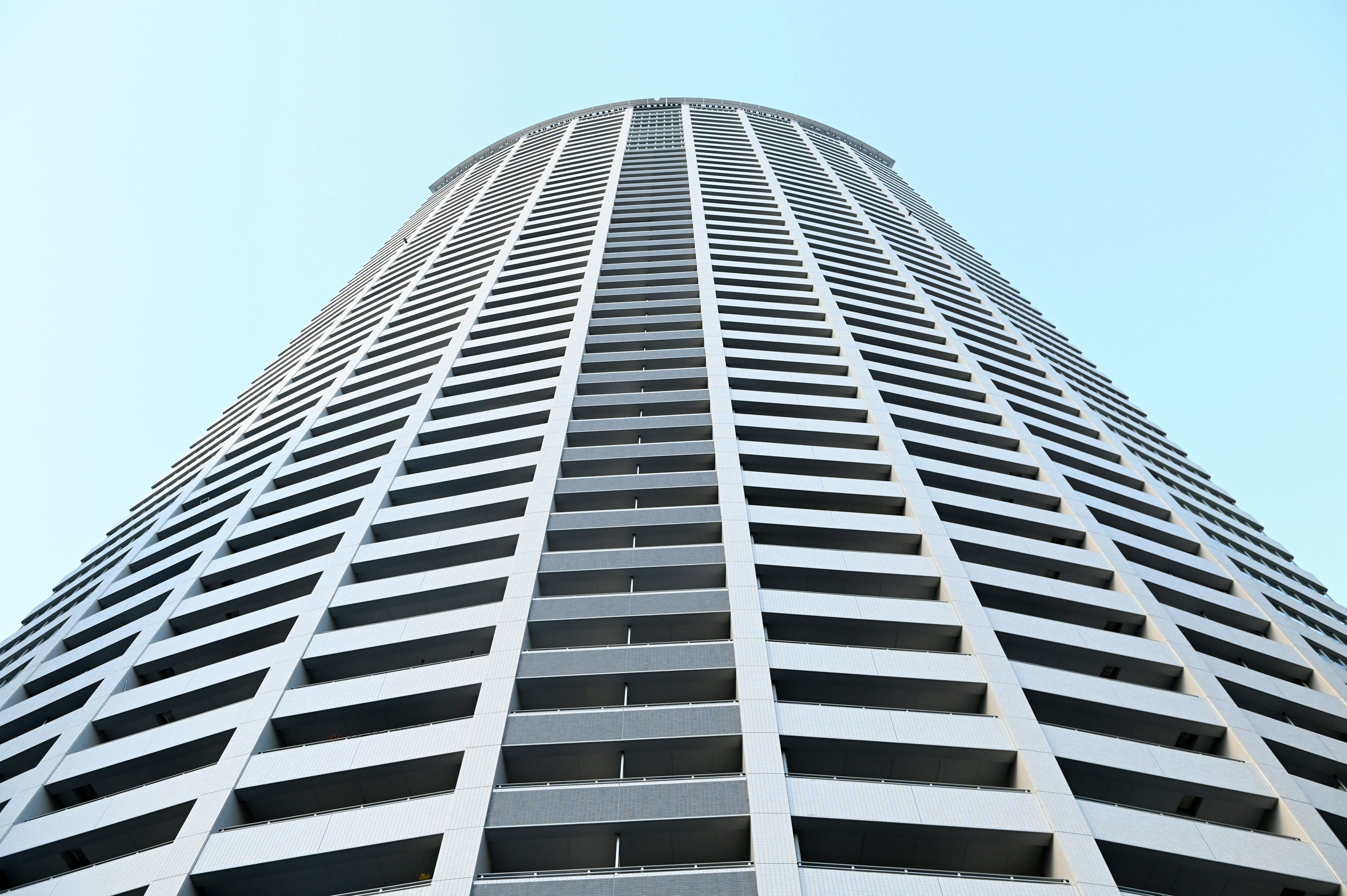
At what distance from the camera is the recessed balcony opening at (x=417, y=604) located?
984 inches

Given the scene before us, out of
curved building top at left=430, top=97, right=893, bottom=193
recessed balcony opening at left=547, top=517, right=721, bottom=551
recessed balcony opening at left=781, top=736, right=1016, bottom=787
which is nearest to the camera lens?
recessed balcony opening at left=781, top=736, right=1016, bottom=787

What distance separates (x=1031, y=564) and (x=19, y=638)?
3772 cm

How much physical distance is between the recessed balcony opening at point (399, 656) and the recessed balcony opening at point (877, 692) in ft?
25.7

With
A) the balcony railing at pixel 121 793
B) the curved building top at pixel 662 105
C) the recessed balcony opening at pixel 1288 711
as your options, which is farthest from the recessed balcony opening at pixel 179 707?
the curved building top at pixel 662 105

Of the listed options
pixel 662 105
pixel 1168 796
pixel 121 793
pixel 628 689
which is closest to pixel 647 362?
pixel 628 689

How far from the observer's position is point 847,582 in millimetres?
25172

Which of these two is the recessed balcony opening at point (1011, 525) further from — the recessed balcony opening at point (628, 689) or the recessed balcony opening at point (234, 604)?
the recessed balcony opening at point (234, 604)

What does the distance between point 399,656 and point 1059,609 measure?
18823 mm

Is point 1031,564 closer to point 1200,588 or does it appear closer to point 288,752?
point 1200,588

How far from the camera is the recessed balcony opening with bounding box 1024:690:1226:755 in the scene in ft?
72.2

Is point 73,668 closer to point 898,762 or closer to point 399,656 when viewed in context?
point 399,656

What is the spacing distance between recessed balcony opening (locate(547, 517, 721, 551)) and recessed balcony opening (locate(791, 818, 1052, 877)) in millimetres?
9531

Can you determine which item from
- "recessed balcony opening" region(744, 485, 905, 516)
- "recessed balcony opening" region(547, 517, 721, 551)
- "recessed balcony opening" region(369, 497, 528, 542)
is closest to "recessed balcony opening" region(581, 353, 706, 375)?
"recessed balcony opening" region(744, 485, 905, 516)

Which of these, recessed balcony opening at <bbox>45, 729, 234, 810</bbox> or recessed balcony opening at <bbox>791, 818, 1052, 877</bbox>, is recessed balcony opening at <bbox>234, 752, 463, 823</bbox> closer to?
recessed balcony opening at <bbox>45, 729, 234, 810</bbox>
